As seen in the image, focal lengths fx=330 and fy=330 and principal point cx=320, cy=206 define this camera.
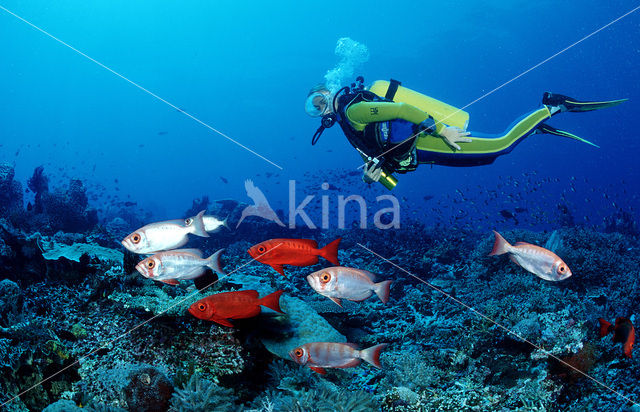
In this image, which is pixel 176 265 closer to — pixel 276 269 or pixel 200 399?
pixel 276 269

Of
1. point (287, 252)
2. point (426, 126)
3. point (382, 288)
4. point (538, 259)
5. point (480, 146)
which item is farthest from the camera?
point (480, 146)

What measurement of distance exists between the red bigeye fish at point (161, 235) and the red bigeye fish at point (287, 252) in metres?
0.55

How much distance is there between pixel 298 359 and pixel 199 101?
315 ft

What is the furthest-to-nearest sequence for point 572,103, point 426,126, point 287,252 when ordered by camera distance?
point 572,103 < point 426,126 < point 287,252

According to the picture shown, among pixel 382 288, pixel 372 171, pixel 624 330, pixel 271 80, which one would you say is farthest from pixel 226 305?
pixel 271 80

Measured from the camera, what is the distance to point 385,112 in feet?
16.4

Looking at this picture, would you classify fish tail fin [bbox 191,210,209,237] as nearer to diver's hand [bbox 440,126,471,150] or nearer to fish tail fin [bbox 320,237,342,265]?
fish tail fin [bbox 320,237,342,265]

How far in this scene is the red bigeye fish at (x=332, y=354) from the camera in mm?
3045

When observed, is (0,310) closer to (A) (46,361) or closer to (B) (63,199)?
(A) (46,361)

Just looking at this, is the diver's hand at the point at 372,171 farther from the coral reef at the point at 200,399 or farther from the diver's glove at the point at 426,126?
the coral reef at the point at 200,399

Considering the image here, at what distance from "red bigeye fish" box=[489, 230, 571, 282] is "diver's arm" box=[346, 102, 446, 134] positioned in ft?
7.15

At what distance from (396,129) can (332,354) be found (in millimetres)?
3610

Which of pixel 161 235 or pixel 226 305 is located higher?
pixel 161 235

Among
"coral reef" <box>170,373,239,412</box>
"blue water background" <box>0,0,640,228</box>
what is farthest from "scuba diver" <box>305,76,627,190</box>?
"blue water background" <box>0,0,640,228</box>
